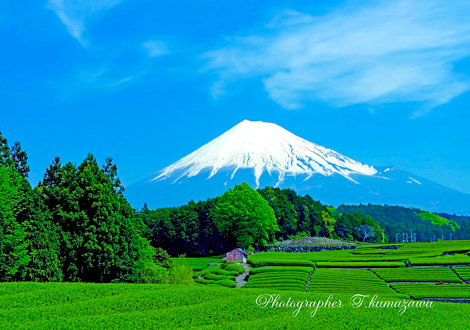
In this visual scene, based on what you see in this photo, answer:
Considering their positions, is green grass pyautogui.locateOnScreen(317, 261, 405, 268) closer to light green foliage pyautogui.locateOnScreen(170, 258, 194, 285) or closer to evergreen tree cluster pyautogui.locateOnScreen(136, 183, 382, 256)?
light green foliage pyautogui.locateOnScreen(170, 258, 194, 285)

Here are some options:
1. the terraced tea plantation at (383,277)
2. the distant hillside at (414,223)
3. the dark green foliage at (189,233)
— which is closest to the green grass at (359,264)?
the terraced tea plantation at (383,277)

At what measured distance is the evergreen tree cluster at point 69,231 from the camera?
80.7ft

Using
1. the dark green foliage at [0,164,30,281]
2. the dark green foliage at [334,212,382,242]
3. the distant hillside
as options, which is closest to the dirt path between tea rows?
the dark green foliage at [0,164,30,281]

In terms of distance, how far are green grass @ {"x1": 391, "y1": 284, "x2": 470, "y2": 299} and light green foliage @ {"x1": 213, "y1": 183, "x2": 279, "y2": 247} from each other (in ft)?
105

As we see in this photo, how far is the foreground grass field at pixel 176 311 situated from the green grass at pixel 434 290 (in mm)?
12284

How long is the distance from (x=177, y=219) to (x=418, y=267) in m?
44.7

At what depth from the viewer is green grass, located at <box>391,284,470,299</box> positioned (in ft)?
87.7

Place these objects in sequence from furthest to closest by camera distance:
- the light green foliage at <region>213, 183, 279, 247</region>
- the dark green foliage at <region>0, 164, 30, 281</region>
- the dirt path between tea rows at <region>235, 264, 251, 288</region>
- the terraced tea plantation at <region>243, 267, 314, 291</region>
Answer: the light green foliage at <region>213, 183, 279, 247</region> < the dirt path between tea rows at <region>235, 264, 251, 288</region> < the terraced tea plantation at <region>243, 267, 314, 291</region> < the dark green foliage at <region>0, 164, 30, 281</region>

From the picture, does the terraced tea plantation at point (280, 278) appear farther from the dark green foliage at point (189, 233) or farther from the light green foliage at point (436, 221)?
the light green foliage at point (436, 221)

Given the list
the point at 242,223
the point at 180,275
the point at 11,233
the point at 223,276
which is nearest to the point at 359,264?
the point at 223,276

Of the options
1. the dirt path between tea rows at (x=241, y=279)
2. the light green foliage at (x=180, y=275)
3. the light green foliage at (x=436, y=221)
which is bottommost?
the dirt path between tea rows at (x=241, y=279)

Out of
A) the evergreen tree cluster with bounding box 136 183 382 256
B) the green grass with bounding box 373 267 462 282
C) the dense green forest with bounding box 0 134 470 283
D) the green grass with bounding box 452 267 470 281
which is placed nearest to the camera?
the dense green forest with bounding box 0 134 470 283

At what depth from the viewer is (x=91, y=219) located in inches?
1152

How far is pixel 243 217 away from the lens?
62000 millimetres
